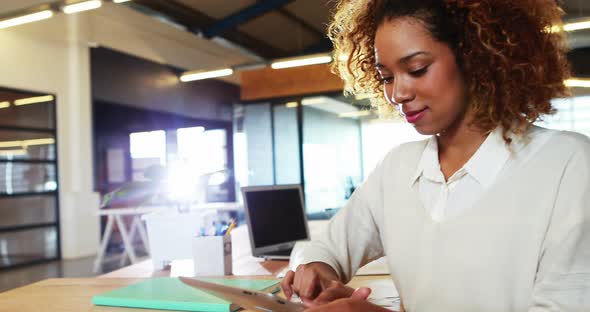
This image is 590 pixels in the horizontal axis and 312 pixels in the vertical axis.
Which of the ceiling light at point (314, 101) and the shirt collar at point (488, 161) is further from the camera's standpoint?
the ceiling light at point (314, 101)

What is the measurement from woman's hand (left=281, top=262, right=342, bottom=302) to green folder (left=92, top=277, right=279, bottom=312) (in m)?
0.19

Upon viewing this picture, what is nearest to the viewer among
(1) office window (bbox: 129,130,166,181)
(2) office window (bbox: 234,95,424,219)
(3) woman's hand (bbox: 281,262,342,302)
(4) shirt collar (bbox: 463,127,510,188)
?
(4) shirt collar (bbox: 463,127,510,188)

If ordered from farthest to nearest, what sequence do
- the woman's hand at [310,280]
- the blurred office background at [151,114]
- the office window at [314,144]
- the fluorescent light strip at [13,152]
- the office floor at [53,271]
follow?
the office window at [314,144] < the blurred office background at [151,114] < the fluorescent light strip at [13,152] < the office floor at [53,271] < the woman's hand at [310,280]

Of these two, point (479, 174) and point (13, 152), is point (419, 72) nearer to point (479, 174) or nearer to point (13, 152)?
point (479, 174)

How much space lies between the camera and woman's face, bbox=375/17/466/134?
0.98 meters

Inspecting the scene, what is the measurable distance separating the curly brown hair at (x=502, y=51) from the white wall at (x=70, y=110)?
721 cm

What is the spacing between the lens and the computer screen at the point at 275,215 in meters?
2.34

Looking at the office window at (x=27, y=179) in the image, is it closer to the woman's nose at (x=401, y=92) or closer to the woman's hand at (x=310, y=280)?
the woman's hand at (x=310, y=280)

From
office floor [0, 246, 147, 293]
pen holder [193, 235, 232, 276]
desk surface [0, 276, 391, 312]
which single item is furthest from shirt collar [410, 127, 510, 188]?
office floor [0, 246, 147, 293]

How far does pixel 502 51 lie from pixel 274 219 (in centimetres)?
164

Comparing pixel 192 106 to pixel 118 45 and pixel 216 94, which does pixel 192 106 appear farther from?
pixel 118 45

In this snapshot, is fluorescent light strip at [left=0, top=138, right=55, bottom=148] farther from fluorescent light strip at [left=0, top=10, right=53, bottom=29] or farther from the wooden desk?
the wooden desk

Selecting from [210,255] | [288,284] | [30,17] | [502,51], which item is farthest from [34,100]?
[502,51]

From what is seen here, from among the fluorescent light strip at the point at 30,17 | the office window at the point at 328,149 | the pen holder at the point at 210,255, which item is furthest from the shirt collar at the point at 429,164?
the office window at the point at 328,149
